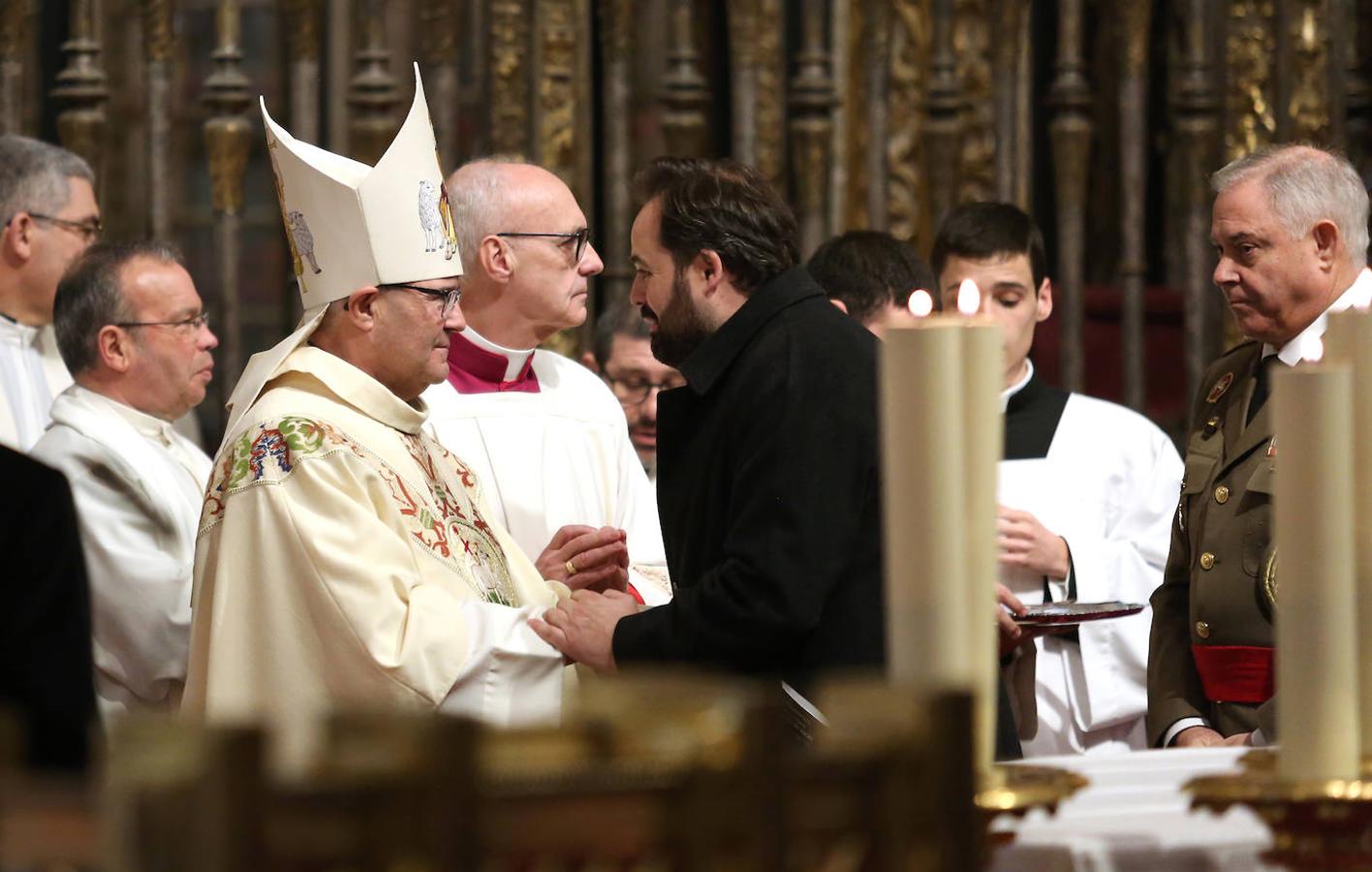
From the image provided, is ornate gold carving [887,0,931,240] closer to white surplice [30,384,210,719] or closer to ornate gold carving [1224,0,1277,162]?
ornate gold carving [1224,0,1277,162]

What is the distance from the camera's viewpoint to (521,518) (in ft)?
14.9

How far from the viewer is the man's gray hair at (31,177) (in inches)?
201

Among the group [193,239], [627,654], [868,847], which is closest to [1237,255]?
[627,654]

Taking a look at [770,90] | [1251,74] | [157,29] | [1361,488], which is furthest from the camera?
[770,90]

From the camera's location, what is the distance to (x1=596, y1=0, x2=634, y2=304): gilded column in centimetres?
599

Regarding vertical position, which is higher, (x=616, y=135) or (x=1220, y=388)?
(x=616, y=135)

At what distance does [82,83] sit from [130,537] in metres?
2.09

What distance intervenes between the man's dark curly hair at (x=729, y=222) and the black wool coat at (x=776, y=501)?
0.28ft

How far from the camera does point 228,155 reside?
5824 millimetres

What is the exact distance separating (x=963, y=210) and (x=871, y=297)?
1.67 feet

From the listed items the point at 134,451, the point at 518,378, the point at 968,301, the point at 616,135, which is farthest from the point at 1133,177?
the point at 968,301

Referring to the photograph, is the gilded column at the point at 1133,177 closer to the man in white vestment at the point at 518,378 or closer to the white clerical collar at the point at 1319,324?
the man in white vestment at the point at 518,378

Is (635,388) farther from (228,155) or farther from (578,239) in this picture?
(228,155)

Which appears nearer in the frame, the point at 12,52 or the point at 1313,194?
the point at 1313,194
